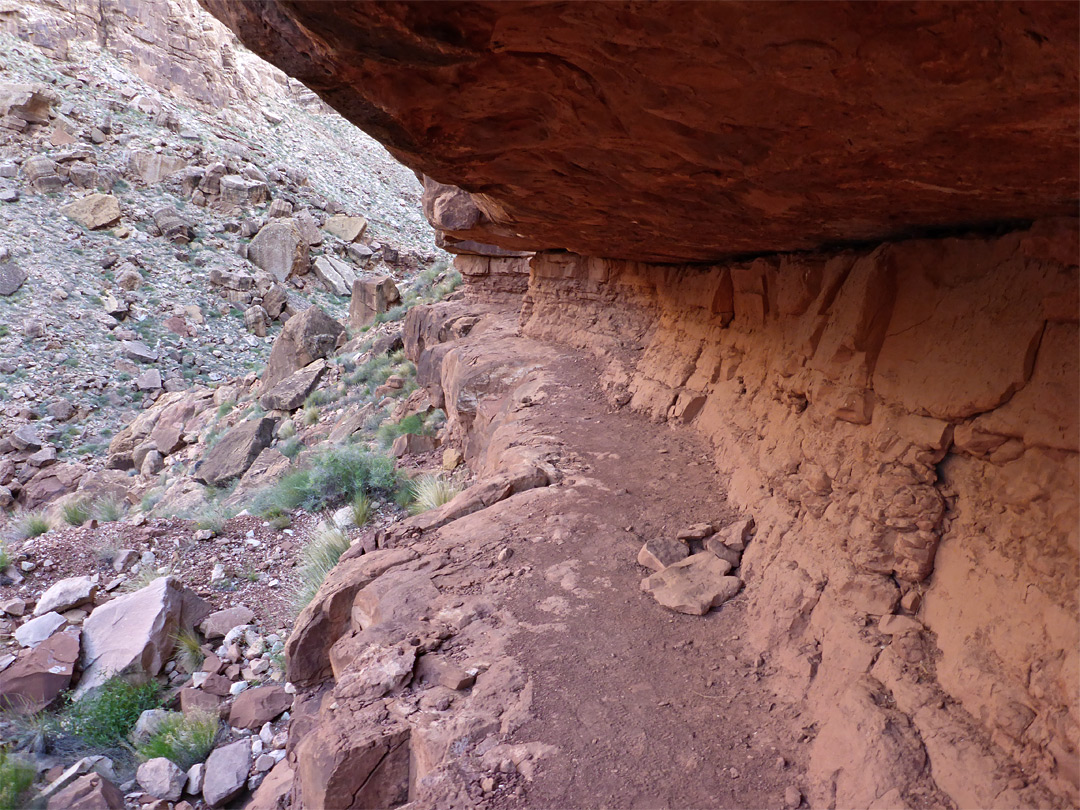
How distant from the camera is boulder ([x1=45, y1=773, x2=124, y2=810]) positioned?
11.6 ft

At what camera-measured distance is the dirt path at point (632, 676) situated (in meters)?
2.15

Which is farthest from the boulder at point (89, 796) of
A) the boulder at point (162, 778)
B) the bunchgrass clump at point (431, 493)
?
the bunchgrass clump at point (431, 493)

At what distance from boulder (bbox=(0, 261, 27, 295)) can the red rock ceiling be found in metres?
20.9

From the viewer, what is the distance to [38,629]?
564 cm

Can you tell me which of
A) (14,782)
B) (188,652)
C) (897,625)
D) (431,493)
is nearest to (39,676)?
(188,652)

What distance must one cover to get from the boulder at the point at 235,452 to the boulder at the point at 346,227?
15708 mm

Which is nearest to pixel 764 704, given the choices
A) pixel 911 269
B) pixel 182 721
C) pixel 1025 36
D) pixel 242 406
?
pixel 911 269

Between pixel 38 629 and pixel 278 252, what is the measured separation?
1928 centimetres

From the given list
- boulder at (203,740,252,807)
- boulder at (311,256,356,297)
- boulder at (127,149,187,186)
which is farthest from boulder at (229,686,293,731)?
boulder at (127,149,187,186)

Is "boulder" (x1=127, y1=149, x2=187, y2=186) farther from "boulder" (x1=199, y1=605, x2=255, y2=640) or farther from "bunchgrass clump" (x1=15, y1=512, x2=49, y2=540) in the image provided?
"boulder" (x1=199, y1=605, x2=255, y2=640)

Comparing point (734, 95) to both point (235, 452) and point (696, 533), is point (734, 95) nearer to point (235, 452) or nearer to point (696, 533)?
point (696, 533)

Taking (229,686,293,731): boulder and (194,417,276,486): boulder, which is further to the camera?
(194,417,276,486): boulder

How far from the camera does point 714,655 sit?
2.71 m

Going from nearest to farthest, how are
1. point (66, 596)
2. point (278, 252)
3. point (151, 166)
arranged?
1. point (66, 596)
2. point (278, 252)
3. point (151, 166)
